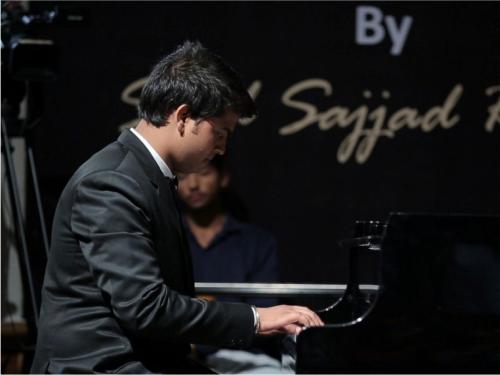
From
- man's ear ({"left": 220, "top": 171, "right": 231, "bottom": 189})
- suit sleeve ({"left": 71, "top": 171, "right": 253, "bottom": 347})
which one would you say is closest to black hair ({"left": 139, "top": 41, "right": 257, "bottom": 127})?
suit sleeve ({"left": 71, "top": 171, "right": 253, "bottom": 347})

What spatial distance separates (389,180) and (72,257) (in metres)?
2.42

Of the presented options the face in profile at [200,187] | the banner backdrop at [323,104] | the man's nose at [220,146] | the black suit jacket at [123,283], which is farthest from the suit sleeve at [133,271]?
the banner backdrop at [323,104]

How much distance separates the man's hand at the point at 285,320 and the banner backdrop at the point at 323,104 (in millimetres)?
2128

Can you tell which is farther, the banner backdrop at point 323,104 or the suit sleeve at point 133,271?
the banner backdrop at point 323,104

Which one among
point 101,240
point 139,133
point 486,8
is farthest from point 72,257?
point 486,8

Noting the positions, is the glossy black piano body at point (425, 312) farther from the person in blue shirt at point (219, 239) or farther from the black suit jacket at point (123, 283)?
the person in blue shirt at point (219, 239)

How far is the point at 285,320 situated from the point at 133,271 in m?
0.38

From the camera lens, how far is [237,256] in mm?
4094

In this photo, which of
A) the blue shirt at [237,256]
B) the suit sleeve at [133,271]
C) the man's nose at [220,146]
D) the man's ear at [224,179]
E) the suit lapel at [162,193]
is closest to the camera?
the suit sleeve at [133,271]

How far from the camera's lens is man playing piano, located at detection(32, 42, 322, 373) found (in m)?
2.16

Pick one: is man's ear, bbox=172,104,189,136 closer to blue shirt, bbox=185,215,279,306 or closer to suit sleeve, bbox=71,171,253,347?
suit sleeve, bbox=71,171,253,347

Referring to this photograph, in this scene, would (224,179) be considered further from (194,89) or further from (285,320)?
(285,320)

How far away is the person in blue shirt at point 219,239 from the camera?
13.3 ft

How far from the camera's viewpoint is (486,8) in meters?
4.40
